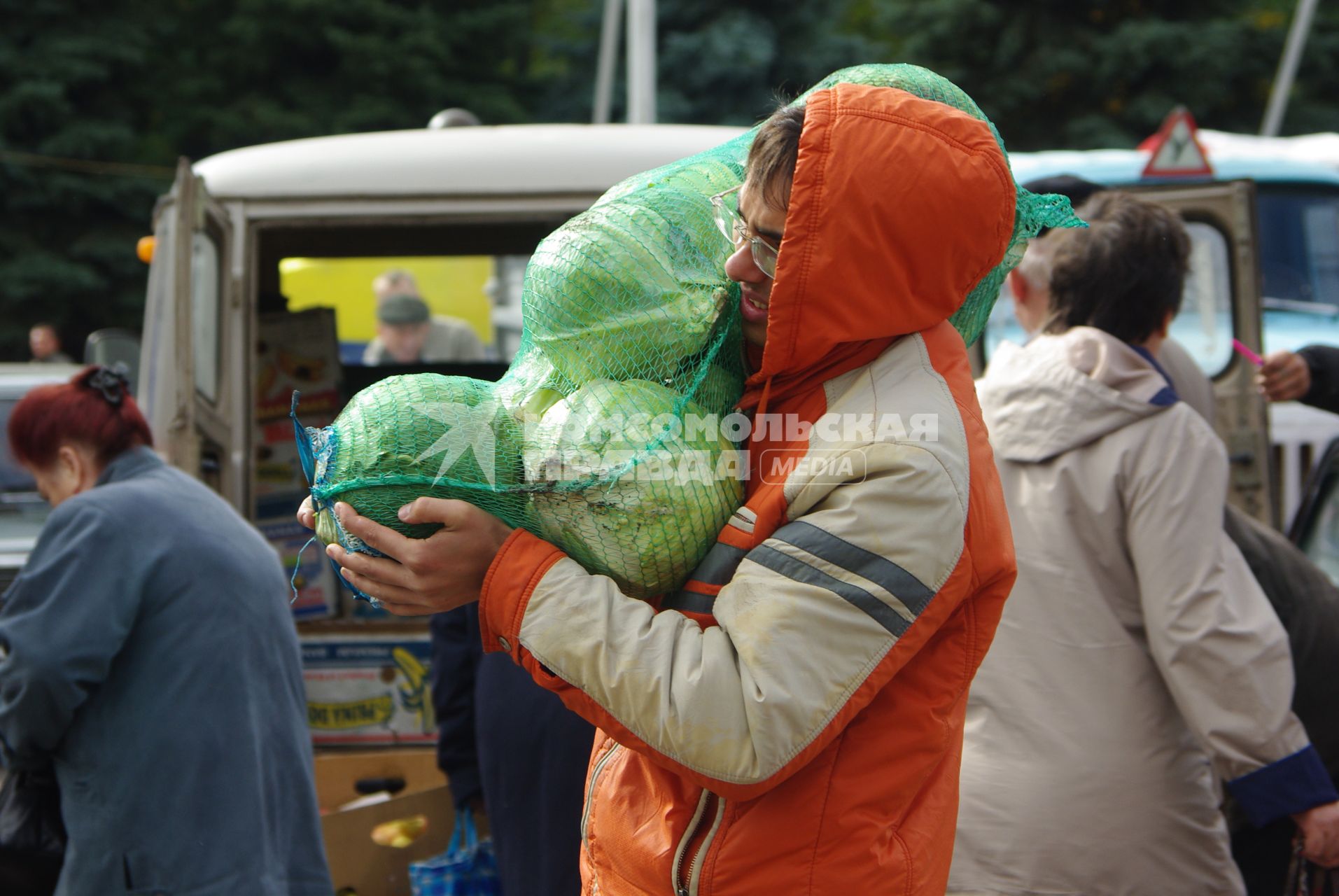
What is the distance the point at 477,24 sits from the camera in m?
19.8

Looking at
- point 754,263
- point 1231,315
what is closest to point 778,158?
point 754,263

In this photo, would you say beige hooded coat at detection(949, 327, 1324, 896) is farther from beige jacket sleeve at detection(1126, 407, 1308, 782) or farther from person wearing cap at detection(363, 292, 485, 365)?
person wearing cap at detection(363, 292, 485, 365)

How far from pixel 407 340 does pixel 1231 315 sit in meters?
4.82

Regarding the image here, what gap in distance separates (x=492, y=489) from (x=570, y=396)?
6.1 inches

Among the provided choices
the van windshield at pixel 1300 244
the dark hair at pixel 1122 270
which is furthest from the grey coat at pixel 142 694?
the van windshield at pixel 1300 244

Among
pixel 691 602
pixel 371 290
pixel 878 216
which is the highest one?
pixel 878 216

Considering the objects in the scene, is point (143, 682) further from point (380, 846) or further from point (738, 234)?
point (738, 234)

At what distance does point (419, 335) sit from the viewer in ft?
25.5

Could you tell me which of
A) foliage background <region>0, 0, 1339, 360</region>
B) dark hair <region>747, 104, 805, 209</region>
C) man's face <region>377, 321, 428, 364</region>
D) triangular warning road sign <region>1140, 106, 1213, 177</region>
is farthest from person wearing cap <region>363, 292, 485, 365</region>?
foliage background <region>0, 0, 1339, 360</region>

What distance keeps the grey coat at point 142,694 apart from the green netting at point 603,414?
1.69 metres

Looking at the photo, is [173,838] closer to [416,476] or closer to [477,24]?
[416,476]

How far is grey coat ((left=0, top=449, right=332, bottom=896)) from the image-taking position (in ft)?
10.2

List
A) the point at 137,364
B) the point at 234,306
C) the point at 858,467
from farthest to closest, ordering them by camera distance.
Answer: the point at 137,364 < the point at 234,306 < the point at 858,467

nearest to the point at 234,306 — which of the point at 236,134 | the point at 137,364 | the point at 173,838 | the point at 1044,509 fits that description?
the point at 137,364
